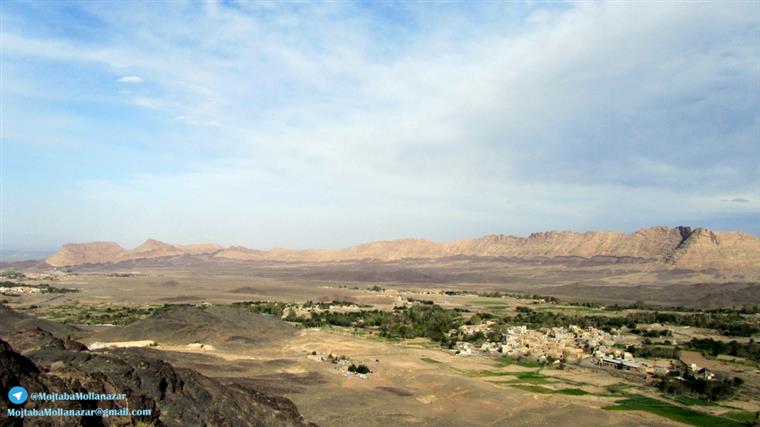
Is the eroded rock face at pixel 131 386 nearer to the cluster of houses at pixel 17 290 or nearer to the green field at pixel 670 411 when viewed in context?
the green field at pixel 670 411

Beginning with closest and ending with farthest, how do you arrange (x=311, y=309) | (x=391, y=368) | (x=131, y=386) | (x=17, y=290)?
(x=131, y=386), (x=391, y=368), (x=311, y=309), (x=17, y=290)

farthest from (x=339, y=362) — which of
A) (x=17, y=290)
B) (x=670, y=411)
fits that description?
(x=17, y=290)

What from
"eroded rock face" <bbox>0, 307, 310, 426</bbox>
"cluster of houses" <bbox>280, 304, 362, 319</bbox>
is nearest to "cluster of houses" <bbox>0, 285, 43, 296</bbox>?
"cluster of houses" <bbox>280, 304, 362, 319</bbox>

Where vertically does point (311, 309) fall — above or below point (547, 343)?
below

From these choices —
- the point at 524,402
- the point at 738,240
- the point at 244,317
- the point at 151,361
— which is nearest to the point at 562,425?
the point at 524,402

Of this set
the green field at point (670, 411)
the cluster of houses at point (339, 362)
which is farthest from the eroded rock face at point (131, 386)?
the green field at point (670, 411)

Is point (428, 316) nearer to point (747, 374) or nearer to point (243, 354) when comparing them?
point (243, 354)

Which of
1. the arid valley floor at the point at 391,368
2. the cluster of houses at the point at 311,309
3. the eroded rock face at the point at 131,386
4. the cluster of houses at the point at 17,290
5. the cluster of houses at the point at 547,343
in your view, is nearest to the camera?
the eroded rock face at the point at 131,386

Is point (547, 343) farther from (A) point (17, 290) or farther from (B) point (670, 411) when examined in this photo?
(A) point (17, 290)
